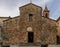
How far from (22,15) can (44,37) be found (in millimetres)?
4734

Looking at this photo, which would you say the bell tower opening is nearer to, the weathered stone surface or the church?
the church

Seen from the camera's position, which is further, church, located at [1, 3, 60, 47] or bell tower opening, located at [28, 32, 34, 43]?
bell tower opening, located at [28, 32, 34, 43]

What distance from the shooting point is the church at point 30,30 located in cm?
2786

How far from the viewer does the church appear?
27.9 meters

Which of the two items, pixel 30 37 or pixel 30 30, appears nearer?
pixel 30 30

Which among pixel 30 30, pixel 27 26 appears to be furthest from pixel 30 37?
pixel 27 26

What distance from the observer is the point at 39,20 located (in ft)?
94.6

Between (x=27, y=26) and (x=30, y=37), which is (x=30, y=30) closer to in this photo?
(x=27, y=26)

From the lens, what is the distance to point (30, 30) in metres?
28.4

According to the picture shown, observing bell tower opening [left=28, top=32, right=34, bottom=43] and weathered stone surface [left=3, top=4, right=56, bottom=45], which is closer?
weathered stone surface [left=3, top=4, right=56, bottom=45]

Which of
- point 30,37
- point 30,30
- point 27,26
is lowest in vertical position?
point 30,37

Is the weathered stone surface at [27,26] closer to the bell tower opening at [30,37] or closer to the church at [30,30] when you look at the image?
the church at [30,30]

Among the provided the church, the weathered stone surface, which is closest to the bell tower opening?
the church

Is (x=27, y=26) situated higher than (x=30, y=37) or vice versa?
(x=27, y=26)
